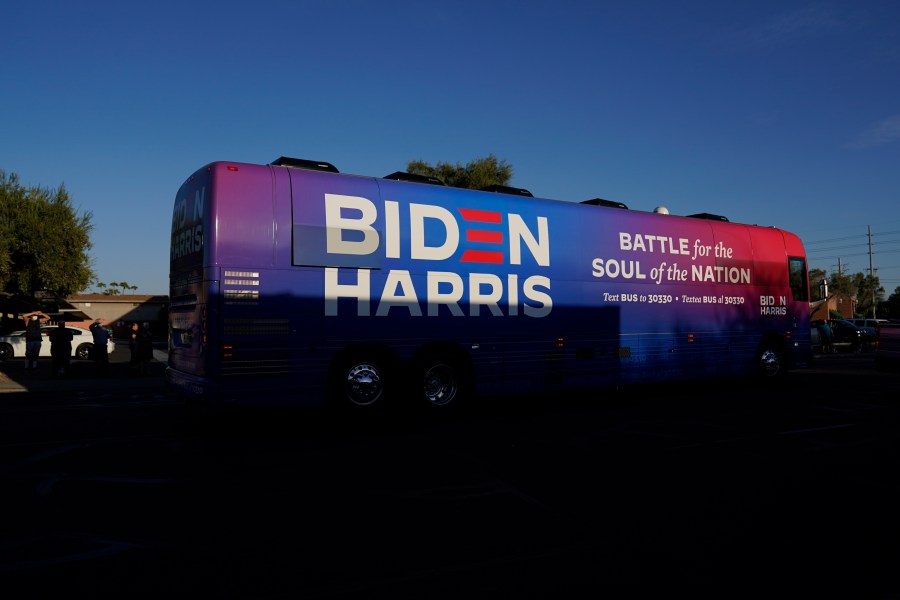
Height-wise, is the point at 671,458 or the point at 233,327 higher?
the point at 233,327

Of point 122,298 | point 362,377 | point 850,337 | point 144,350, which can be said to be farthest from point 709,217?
point 122,298

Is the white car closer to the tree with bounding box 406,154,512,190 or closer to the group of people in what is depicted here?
the group of people

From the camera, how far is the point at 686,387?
48.3ft

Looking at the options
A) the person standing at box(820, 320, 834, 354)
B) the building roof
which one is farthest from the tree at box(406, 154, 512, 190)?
the building roof

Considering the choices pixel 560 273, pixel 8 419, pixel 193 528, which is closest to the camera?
pixel 193 528

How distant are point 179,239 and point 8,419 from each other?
13.3ft

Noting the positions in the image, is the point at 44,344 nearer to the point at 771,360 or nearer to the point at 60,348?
the point at 60,348

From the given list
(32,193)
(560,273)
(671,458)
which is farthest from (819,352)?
(32,193)

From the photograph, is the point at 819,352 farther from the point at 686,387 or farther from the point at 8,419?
the point at 8,419

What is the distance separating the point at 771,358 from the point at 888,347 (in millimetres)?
2690

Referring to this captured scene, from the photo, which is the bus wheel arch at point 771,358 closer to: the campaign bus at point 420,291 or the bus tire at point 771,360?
the bus tire at point 771,360

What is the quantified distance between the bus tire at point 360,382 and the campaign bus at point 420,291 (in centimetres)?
2

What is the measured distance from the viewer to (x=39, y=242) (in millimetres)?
33188

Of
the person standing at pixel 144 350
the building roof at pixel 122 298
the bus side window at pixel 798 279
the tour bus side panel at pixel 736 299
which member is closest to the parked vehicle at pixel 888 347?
the bus side window at pixel 798 279
